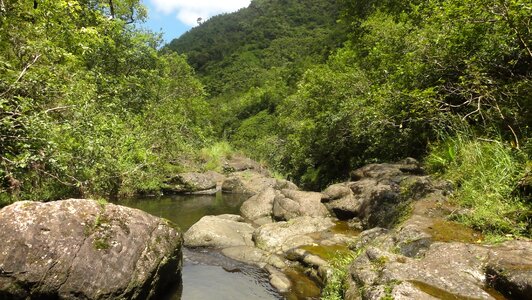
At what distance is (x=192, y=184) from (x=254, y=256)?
1319 centimetres

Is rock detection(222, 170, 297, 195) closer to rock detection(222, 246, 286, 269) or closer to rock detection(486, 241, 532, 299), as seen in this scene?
rock detection(222, 246, 286, 269)

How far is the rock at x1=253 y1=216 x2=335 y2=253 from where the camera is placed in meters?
9.88

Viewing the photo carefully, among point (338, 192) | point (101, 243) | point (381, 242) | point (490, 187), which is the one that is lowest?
point (338, 192)

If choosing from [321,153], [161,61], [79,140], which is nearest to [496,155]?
[79,140]

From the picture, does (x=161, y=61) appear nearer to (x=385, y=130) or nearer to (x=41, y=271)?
(x=385, y=130)

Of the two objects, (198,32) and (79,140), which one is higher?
(198,32)

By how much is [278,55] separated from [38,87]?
2967 inches

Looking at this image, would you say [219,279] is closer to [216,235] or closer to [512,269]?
[216,235]

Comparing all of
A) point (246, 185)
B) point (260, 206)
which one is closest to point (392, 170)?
point (260, 206)

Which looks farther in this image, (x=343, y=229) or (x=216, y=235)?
(x=216, y=235)

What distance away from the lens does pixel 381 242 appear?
6.82 metres

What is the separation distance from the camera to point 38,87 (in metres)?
8.48

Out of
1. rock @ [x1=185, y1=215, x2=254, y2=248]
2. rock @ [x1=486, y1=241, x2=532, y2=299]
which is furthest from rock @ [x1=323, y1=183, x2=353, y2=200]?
rock @ [x1=486, y1=241, x2=532, y2=299]

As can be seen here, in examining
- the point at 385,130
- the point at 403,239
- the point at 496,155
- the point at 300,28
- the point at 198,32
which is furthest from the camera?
the point at 198,32
